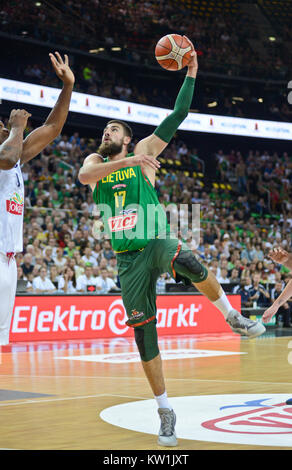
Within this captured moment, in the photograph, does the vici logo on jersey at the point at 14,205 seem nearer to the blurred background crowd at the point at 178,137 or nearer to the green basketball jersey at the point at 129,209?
the green basketball jersey at the point at 129,209

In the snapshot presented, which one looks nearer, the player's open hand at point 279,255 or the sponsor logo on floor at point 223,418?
the sponsor logo on floor at point 223,418

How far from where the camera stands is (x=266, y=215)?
3119 cm

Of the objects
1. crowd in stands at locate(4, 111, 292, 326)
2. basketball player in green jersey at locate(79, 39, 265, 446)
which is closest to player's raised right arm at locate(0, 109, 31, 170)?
basketball player in green jersey at locate(79, 39, 265, 446)

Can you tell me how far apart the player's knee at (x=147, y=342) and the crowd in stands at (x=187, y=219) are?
10.6m

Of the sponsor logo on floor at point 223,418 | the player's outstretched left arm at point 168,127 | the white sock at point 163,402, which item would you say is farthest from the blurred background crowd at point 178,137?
the white sock at point 163,402

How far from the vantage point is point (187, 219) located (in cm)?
2525

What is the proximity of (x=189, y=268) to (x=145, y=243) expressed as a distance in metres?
0.53

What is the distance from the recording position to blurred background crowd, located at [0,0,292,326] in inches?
795

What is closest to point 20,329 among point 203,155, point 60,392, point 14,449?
point 60,392

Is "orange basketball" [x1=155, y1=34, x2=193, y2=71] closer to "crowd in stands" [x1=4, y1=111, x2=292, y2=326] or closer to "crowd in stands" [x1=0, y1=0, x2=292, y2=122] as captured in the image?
"crowd in stands" [x1=4, y1=111, x2=292, y2=326]

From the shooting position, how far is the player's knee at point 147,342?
17.4 feet

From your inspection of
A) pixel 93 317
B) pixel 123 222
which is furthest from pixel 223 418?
pixel 93 317

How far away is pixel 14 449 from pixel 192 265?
6.12 ft

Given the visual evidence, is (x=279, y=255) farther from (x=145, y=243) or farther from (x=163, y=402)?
(x=163, y=402)
